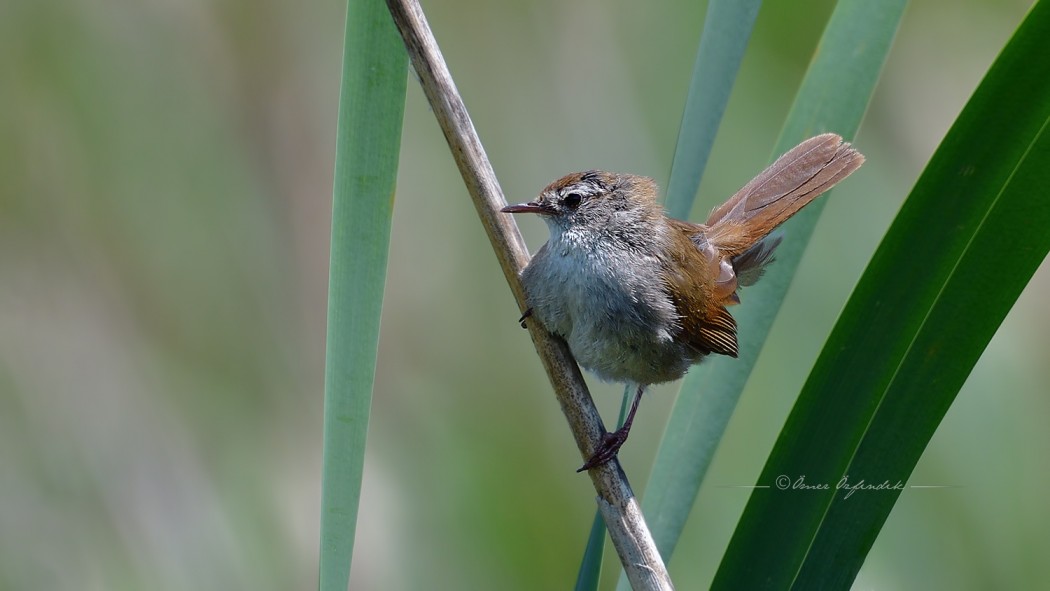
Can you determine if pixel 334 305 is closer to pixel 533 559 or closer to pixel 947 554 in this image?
pixel 533 559

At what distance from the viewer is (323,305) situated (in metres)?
3.12

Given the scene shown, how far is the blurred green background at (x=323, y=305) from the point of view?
8.58ft

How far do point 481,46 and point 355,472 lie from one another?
92.1 inches

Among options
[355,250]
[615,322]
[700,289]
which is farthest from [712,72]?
[700,289]

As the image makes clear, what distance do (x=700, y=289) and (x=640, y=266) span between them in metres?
0.22

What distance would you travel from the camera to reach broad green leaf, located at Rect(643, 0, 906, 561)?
1561 millimetres

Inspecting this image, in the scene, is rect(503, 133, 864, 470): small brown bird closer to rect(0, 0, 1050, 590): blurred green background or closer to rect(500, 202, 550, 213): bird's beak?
rect(500, 202, 550, 213): bird's beak

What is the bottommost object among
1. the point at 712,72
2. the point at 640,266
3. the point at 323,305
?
the point at 323,305

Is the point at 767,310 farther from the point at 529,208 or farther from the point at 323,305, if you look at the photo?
the point at 323,305

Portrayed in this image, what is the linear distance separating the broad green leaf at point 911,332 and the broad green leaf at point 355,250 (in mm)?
598

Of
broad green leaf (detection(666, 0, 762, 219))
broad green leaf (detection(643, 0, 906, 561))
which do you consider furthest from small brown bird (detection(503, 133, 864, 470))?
broad green leaf (detection(666, 0, 762, 219))

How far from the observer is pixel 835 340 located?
123 cm

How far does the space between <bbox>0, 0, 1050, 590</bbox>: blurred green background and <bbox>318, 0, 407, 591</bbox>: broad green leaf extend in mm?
1322

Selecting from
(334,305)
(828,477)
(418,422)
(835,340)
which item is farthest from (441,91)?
(418,422)
